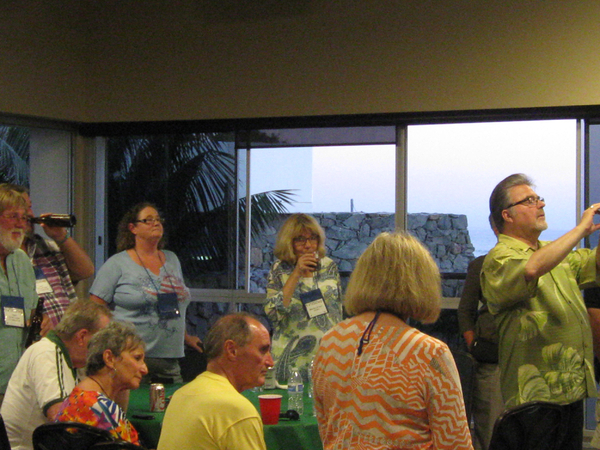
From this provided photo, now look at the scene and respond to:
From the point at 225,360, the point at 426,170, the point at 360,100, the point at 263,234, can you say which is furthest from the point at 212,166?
the point at 225,360

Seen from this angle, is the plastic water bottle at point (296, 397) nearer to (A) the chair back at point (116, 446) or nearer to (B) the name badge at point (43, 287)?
(A) the chair back at point (116, 446)

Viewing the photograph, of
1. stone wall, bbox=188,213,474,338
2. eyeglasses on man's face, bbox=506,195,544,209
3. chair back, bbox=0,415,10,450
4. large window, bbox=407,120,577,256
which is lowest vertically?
chair back, bbox=0,415,10,450

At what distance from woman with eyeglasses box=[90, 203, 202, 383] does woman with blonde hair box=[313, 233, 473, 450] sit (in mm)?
2244

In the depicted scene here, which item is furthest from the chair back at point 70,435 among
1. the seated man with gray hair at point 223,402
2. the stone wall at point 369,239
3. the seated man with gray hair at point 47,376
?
the stone wall at point 369,239

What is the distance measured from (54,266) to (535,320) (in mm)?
2624

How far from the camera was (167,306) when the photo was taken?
13.3 feet

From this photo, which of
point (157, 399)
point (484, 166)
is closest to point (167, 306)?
point (157, 399)

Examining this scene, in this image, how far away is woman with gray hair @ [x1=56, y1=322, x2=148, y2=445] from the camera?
227 cm

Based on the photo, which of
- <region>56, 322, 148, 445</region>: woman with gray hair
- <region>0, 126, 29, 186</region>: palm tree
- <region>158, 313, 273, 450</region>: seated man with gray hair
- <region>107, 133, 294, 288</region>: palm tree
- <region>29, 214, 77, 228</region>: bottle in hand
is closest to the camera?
<region>158, 313, 273, 450</region>: seated man with gray hair

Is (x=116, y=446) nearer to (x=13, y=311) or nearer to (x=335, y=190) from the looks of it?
(x=13, y=311)

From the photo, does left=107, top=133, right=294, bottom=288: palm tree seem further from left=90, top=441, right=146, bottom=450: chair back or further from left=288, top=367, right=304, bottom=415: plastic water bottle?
left=90, top=441, right=146, bottom=450: chair back

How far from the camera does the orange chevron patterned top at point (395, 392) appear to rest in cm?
166

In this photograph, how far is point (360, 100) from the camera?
4750 millimetres

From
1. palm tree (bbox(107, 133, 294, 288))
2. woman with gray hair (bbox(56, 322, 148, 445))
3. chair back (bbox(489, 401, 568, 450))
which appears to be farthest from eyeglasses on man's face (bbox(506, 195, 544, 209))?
palm tree (bbox(107, 133, 294, 288))
